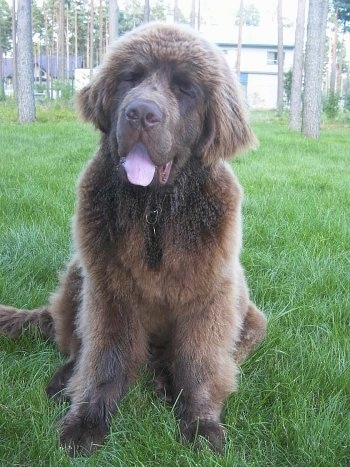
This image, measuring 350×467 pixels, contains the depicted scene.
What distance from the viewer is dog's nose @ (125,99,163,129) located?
2205 mm

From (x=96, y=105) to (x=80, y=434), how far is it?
4.72ft

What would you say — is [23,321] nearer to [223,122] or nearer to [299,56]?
[223,122]

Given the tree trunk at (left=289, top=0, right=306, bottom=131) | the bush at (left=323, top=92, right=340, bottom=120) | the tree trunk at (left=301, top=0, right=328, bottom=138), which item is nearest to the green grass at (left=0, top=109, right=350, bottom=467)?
the tree trunk at (left=301, top=0, right=328, bottom=138)

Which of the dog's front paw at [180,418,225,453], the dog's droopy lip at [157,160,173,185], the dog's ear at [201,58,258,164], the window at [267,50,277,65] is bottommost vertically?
the dog's front paw at [180,418,225,453]

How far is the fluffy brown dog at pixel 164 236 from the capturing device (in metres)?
2.43

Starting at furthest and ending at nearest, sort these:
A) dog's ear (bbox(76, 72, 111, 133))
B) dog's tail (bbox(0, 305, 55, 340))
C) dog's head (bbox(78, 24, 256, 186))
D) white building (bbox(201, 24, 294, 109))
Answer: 1. white building (bbox(201, 24, 294, 109))
2. dog's tail (bbox(0, 305, 55, 340))
3. dog's ear (bbox(76, 72, 111, 133))
4. dog's head (bbox(78, 24, 256, 186))

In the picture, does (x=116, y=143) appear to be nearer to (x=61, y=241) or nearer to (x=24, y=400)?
(x=24, y=400)

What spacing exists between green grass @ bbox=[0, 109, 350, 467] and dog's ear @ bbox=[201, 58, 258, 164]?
1083mm

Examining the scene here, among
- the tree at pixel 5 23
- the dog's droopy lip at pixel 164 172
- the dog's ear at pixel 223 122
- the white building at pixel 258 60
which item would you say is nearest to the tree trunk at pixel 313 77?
the dog's ear at pixel 223 122

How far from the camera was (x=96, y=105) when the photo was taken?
261 cm

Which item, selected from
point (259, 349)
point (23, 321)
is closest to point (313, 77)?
point (259, 349)

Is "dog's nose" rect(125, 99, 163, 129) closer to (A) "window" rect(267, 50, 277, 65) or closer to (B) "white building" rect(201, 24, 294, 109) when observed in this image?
(B) "white building" rect(201, 24, 294, 109)

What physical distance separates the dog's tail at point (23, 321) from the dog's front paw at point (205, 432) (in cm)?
99

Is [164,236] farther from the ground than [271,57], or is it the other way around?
[271,57]
